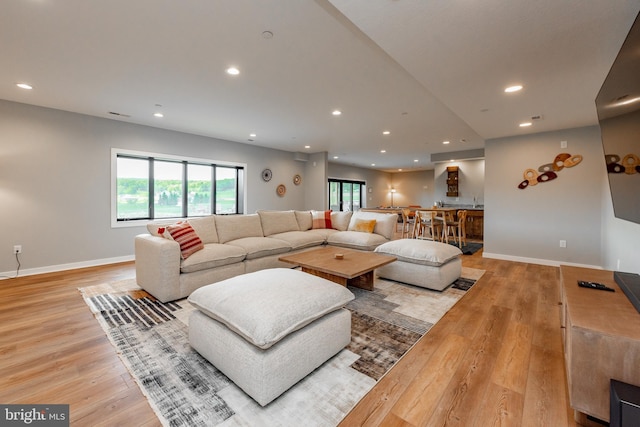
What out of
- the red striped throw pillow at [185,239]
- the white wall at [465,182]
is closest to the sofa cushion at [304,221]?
the red striped throw pillow at [185,239]

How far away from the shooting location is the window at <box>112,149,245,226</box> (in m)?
4.87

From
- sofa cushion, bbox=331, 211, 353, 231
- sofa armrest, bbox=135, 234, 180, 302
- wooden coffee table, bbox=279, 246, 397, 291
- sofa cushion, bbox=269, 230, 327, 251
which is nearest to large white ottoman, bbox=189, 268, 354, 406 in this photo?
wooden coffee table, bbox=279, 246, 397, 291

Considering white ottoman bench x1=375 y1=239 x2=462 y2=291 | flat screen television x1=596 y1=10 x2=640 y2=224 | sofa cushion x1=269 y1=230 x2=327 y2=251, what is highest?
flat screen television x1=596 y1=10 x2=640 y2=224

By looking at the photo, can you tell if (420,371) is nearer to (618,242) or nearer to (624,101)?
(624,101)

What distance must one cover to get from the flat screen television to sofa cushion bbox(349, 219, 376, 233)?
300cm

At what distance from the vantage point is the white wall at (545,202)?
14.1 feet

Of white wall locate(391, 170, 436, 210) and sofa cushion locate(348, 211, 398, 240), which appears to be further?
white wall locate(391, 170, 436, 210)

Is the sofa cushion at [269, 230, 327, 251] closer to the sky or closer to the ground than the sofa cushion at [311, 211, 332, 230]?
closer to the ground

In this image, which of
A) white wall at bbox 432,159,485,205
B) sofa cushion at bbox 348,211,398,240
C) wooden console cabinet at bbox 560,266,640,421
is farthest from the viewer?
white wall at bbox 432,159,485,205

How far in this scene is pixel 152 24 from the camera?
2.09m

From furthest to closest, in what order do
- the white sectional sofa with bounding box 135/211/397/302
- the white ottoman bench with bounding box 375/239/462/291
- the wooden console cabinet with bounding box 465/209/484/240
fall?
the wooden console cabinet with bounding box 465/209/484/240, the white ottoman bench with bounding box 375/239/462/291, the white sectional sofa with bounding box 135/211/397/302

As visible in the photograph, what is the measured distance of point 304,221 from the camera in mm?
5172

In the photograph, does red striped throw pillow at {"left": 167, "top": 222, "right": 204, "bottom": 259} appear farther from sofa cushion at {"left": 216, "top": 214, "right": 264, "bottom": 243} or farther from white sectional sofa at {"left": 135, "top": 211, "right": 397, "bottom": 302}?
sofa cushion at {"left": 216, "top": 214, "right": 264, "bottom": 243}

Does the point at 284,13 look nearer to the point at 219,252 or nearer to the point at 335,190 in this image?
the point at 219,252
